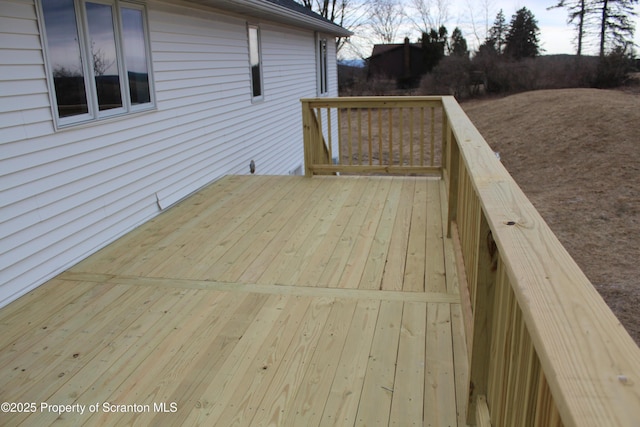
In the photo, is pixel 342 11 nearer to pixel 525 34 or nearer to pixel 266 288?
pixel 525 34

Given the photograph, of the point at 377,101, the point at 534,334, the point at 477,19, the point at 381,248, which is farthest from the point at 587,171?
the point at 477,19

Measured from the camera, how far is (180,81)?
19.8 feet

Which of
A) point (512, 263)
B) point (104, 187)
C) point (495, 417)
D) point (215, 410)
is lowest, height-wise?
point (215, 410)

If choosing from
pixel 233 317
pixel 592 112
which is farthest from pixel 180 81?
pixel 592 112

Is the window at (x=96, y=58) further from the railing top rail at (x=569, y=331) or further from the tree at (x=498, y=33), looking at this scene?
the tree at (x=498, y=33)

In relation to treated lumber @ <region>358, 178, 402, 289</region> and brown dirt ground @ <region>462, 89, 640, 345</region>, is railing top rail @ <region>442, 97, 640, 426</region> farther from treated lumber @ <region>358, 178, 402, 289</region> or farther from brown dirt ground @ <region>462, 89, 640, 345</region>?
brown dirt ground @ <region>462, 89, 640, 345</region>

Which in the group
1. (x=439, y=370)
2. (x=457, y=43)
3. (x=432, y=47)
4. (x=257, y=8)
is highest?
(x=457, y=43)

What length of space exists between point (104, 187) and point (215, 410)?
2.77 m

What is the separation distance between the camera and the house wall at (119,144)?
3553mm

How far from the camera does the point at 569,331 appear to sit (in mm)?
956

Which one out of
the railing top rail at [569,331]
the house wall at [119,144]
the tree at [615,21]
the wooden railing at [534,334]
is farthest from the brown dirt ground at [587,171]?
the tree at [615,21]

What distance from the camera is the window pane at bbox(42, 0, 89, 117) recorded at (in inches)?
154

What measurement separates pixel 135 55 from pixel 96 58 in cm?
69

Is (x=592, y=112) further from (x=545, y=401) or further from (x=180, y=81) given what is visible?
(x=545, y=401)
